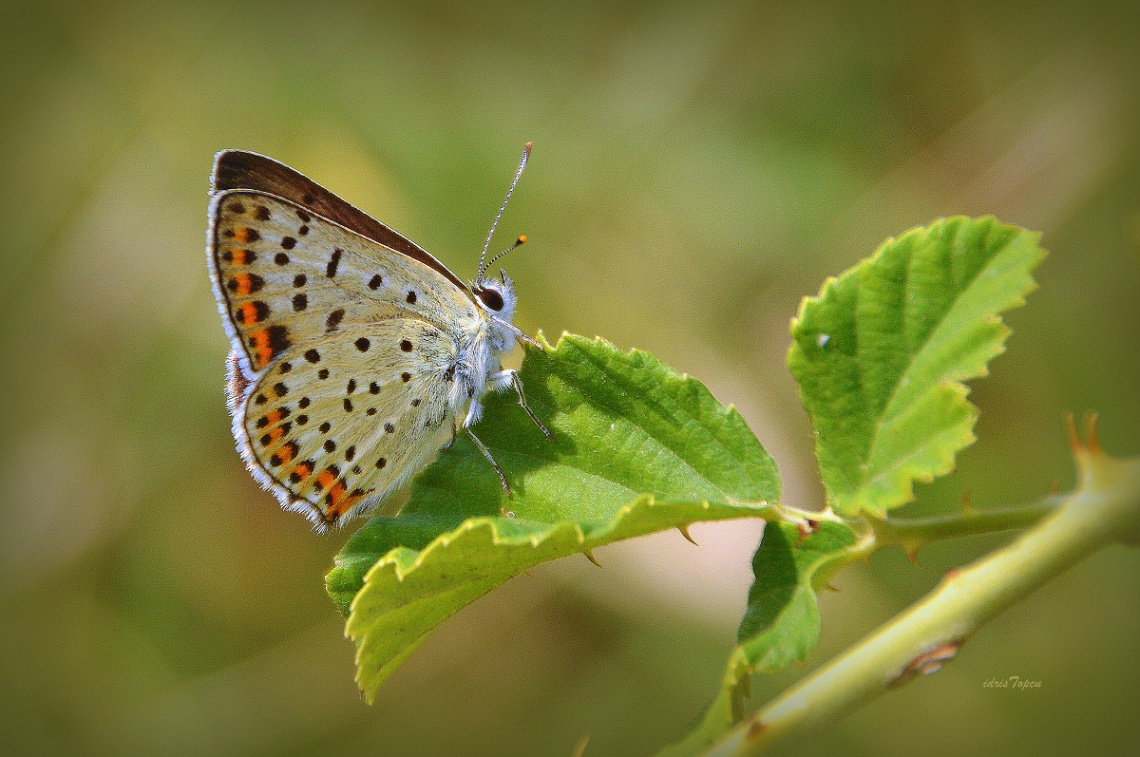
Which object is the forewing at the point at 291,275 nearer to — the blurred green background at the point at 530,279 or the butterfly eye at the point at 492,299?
the butterfly eye at the point at 492,299

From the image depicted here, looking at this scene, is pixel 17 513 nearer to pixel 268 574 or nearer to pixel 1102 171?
pixel 268 574

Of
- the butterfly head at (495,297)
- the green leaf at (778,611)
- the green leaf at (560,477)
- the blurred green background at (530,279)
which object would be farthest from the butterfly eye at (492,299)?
the green leaf at (778,611)

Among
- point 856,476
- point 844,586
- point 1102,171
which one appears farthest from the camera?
point 844,586

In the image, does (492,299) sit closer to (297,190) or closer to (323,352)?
(323,352)

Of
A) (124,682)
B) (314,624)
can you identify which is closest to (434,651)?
(314,624)

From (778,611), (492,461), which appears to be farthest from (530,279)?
(778,611)

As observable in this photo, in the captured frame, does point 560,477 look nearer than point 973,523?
No

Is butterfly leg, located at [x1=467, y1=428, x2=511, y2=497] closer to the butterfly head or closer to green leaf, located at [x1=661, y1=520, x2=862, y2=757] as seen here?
green leaf, located at [x1=661, y1=520, x2=862, y2=757]
